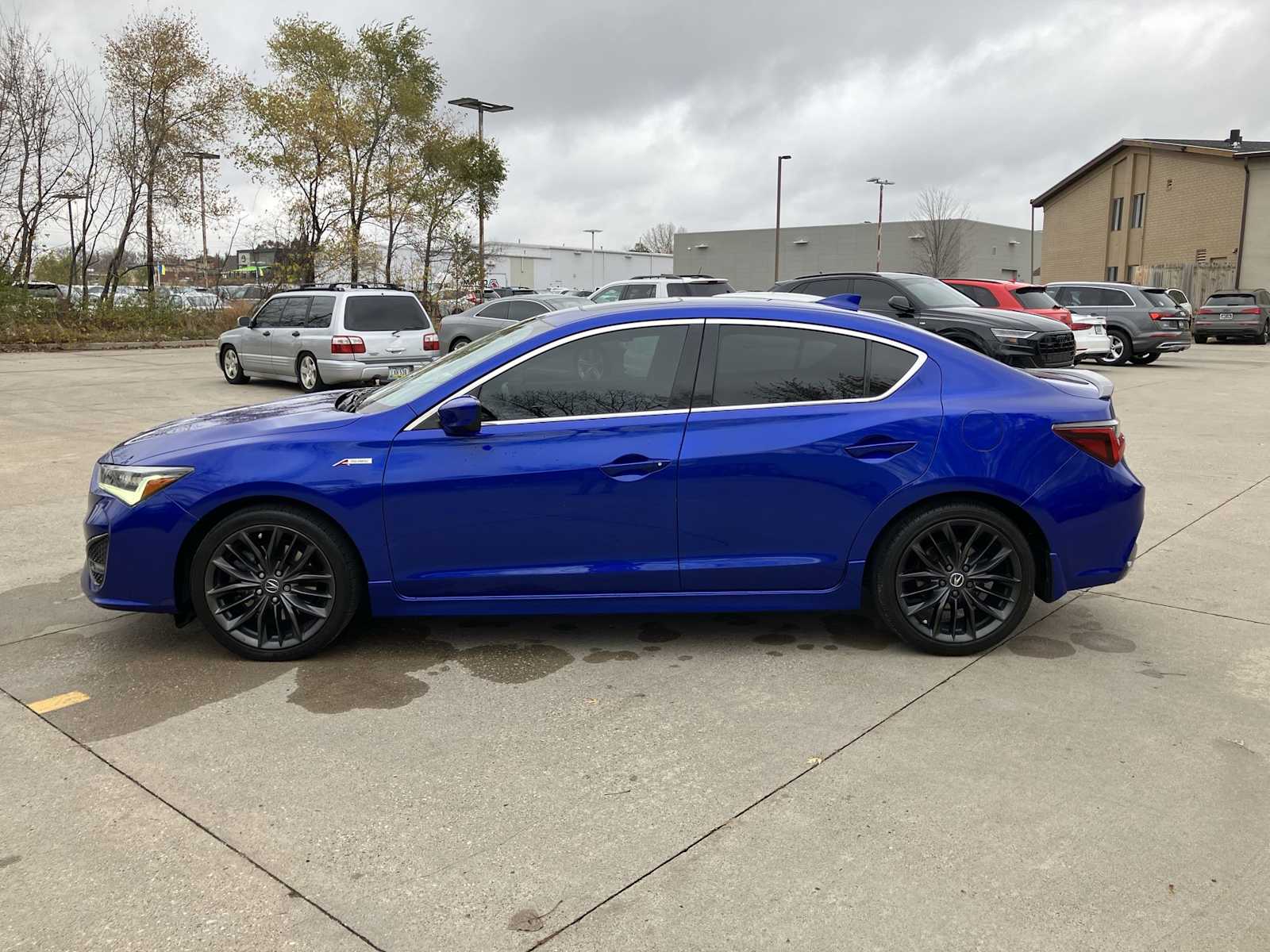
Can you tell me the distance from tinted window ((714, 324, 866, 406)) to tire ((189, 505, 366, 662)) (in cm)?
184

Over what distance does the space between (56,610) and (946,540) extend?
4.45 metres

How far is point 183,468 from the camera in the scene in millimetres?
4348

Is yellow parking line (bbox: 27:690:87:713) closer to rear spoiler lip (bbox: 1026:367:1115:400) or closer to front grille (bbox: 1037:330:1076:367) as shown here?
rear spoiler lip (bbox: 1026:367:1115:400)

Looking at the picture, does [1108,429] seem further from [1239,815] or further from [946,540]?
[1239,815]

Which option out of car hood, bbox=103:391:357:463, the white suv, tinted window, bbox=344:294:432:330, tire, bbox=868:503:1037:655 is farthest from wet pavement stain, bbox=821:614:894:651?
tinted window, bbox=344:294:432:330

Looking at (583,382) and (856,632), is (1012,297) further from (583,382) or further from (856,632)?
(583,382)

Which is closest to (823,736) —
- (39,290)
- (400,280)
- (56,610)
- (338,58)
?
(56,610)

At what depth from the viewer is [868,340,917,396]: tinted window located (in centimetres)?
452

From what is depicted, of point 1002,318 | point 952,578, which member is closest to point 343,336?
point 1002,318

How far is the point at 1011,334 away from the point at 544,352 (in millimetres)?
11460

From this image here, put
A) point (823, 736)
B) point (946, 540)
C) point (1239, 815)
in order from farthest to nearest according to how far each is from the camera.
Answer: point (946, 540)
point (823, 736)
point (1239, 815)

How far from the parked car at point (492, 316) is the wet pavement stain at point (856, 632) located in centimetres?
1503

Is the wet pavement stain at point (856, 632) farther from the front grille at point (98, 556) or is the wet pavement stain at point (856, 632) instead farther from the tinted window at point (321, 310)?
the tinted window at point (321, 310)

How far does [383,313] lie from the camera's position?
15.1 m
